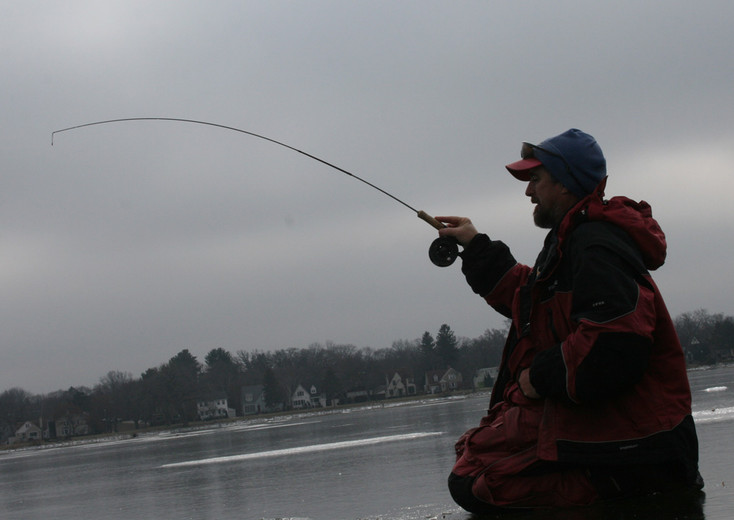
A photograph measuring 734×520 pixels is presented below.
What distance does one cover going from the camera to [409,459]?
12.3 metres

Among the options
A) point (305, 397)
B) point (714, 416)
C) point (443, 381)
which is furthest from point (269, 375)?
point (714, 416)

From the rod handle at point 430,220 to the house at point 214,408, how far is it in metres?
120

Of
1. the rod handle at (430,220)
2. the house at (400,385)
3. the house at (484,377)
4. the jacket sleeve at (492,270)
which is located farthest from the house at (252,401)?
the jacket sleeve at (492,270)

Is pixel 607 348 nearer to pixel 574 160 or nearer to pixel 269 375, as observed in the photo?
pixel 574 160

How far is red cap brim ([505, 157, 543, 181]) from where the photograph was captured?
3748 mm

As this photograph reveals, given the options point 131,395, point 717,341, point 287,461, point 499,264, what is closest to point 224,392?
point 131,395

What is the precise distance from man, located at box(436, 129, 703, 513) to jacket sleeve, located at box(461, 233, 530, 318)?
1.04ft

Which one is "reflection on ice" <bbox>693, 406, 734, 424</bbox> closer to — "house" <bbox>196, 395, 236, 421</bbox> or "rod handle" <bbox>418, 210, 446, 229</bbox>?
"rod handle" <bbox>418, 210, 446, 229</bbox>

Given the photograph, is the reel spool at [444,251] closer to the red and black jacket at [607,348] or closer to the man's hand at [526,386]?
the red and black jacket at [607,348]

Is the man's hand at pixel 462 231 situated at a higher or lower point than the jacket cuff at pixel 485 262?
higher

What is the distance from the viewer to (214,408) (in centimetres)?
12381

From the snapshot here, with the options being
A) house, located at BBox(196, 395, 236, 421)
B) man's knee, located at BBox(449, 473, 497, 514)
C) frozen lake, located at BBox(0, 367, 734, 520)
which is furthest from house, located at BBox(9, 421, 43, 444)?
man's knee, located at BBox(449, 473, 497, 514)

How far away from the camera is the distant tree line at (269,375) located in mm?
108312

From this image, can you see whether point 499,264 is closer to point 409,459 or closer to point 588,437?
point 588,437
